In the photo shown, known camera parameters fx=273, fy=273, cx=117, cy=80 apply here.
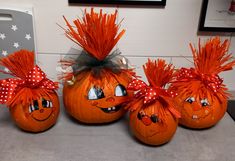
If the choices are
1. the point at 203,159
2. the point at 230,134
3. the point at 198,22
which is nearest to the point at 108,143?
the point at 203,159

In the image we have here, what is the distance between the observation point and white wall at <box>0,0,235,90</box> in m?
0.79

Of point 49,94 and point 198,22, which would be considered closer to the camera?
point 49,94

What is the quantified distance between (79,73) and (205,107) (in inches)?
13.3

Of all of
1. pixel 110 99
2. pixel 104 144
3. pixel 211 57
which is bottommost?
pixel 104 144

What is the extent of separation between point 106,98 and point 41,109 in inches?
6.4

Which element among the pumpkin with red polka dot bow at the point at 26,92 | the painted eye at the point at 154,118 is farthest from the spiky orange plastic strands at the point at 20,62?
the painted eye at the point at 154,118

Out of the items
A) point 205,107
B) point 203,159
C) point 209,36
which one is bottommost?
point 203,159

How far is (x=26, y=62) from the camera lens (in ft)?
2.19

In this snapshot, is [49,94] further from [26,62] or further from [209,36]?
[209,36]

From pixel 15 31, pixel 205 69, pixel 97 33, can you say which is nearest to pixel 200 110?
pixel 205 69

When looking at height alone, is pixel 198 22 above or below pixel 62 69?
above

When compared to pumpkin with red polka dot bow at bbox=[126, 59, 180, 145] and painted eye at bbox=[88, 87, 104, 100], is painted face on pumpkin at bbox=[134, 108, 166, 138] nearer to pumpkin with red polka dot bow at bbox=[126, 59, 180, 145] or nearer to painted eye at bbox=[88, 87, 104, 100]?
pumpkin with red polka dot bow at bbox=[126, 59, 180, 145]

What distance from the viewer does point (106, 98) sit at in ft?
2.27

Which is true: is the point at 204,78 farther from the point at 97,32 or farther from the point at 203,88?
the point at 97,32
